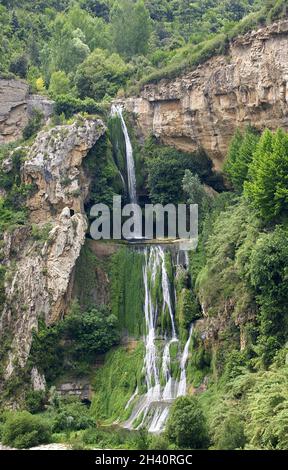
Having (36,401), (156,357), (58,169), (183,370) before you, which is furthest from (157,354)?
(58,169)

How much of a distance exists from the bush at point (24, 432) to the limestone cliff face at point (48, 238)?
8.86 meters

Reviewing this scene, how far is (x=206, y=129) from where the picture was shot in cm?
4862

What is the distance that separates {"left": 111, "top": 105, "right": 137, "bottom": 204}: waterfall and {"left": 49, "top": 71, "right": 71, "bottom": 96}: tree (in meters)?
5.06

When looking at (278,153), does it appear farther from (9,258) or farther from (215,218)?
(9,258)

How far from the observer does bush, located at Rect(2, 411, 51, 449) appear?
30.8 m

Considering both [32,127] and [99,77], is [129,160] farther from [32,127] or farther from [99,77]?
[99,77]

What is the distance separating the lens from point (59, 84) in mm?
56094

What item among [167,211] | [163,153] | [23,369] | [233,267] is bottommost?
[23,369]

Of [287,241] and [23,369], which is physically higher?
[287,241]

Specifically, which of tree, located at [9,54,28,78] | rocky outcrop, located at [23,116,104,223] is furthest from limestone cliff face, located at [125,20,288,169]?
tree, located at [9,54,28,78]

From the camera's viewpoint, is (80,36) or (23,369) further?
(80,36)
